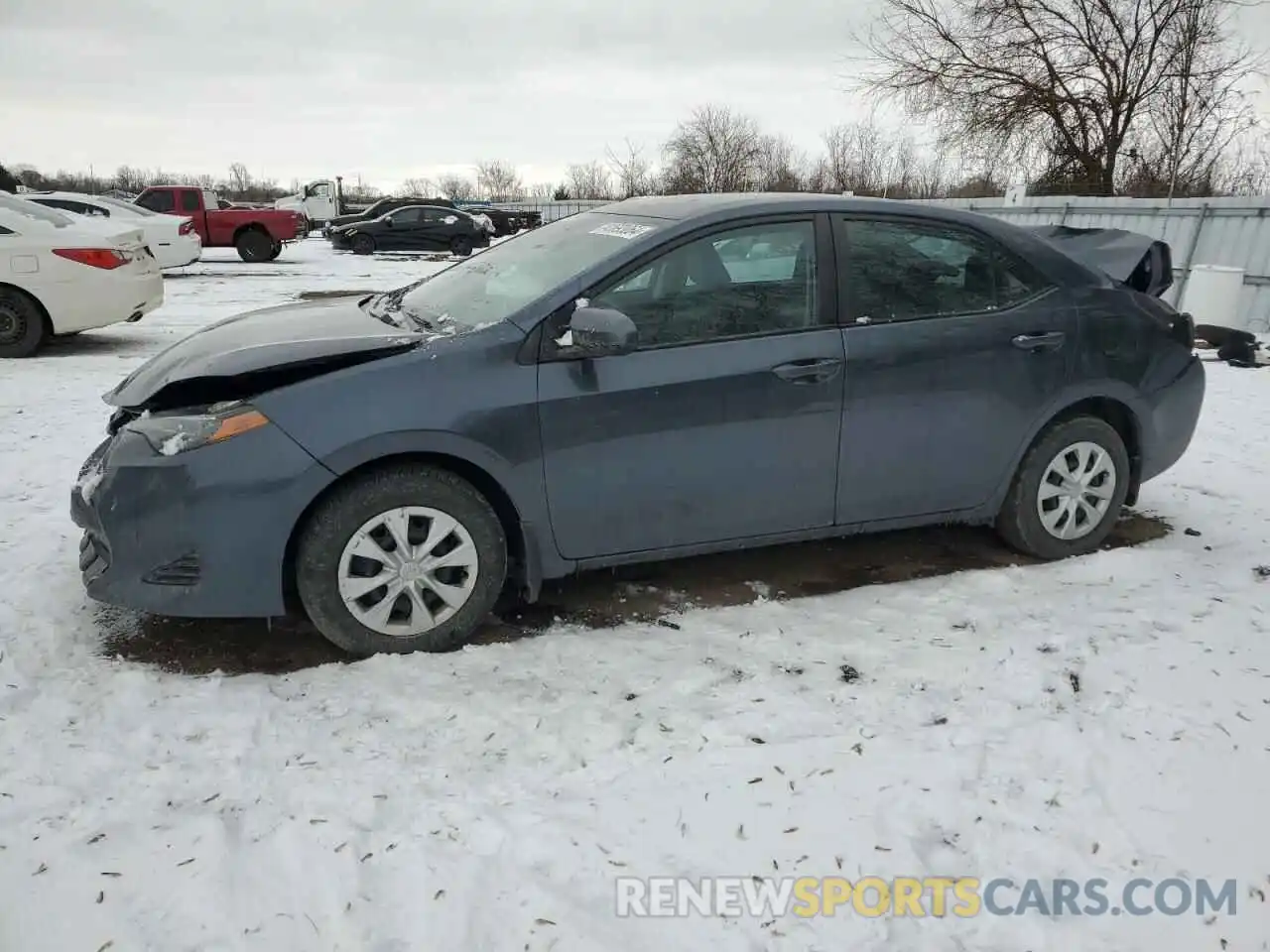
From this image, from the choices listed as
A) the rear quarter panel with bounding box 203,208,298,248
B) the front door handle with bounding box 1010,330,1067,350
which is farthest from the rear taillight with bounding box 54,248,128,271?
the rear quarter panel with bounding box 203,208,298,248

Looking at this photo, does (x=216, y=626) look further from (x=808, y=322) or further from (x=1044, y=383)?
(x=1044, y=383)

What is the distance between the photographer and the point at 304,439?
303 centimetres

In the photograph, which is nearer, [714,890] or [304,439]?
[714,890]

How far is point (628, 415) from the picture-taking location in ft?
11.0

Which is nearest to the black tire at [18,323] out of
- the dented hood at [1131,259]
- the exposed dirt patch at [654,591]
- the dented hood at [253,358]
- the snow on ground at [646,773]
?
the snow on ground at [646,773]

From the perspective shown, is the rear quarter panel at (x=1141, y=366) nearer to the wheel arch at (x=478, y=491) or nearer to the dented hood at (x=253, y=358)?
the wheel arch at (x=478, y=491)

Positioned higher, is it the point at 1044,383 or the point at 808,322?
the point at 808,322

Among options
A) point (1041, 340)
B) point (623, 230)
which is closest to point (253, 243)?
point (623, 230)

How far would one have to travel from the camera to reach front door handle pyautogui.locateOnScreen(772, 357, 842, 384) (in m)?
3.53

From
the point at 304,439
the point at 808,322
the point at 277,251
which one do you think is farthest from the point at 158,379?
the point at 277,251

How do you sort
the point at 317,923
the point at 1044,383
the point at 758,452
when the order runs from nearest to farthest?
the point at 317,923 → the point at 758,452 → the point at 1044,383

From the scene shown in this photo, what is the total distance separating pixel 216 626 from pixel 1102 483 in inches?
150

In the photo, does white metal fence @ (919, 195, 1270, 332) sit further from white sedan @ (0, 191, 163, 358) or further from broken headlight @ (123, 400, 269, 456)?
broken headlight @ (123, 400, 269, 456)

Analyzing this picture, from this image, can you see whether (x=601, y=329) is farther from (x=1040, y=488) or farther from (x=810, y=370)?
(x=1040, y=488)
